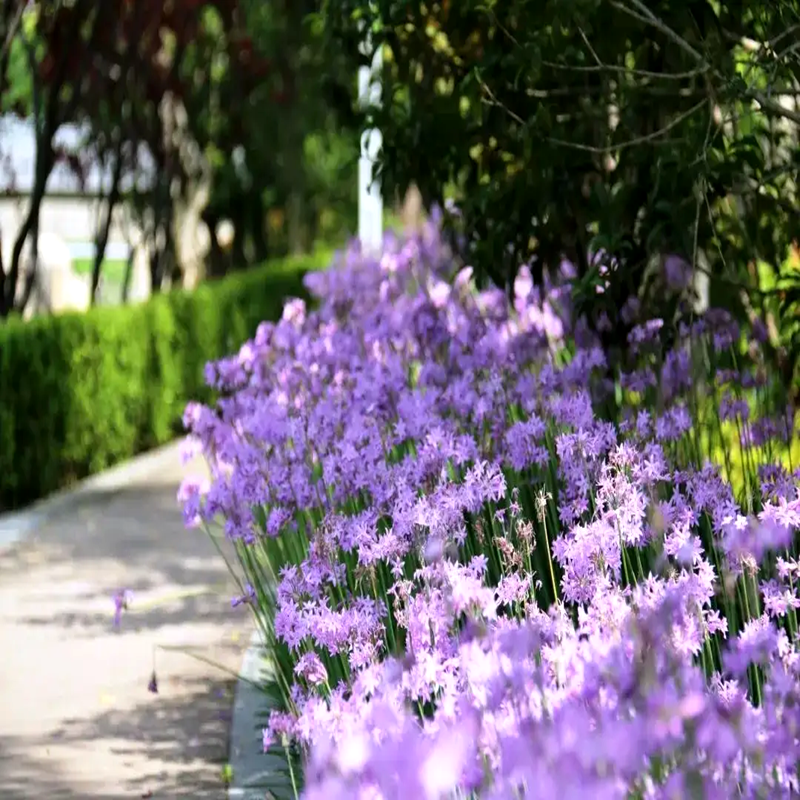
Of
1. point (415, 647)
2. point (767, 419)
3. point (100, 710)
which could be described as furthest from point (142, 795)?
point (767, 419)

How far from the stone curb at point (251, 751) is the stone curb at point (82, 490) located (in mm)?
2598

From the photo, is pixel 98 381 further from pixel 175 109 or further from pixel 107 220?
pixel 175 109

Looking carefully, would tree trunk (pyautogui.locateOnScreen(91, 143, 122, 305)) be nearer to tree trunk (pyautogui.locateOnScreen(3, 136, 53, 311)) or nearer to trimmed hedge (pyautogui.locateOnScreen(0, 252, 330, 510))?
trimmed hedge (pyautogui.locateOnScreen(0, 252, 330, 510))

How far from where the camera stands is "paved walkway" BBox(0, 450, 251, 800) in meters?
5.21

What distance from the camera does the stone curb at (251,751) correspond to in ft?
15.8

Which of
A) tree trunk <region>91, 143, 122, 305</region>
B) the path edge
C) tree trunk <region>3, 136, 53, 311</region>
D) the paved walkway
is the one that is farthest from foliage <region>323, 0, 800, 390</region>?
tree trunk <region>91, 143, 122, 305</region>

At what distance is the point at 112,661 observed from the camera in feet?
21.7

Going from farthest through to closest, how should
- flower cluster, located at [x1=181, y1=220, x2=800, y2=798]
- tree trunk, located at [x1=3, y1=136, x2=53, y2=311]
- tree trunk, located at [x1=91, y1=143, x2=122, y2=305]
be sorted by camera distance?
tree trunk, located at [x1=91, y1=143, x2=122, y2=305] → tree trunk, located at [x1=3, y1=136, x2=53, y2=311] → flower cluster, located at [x1=181, y1=220, x2=800, y2=798]

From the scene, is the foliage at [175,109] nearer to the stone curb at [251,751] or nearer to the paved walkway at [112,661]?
the paved walkway at [112,661]

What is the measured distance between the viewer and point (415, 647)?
3.37m

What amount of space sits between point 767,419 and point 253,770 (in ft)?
6.48

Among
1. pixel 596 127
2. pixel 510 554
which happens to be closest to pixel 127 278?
pixel 596 127

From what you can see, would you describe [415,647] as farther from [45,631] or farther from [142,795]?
[45,631]

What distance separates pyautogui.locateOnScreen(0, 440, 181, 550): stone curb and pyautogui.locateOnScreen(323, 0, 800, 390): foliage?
258 centimetres
